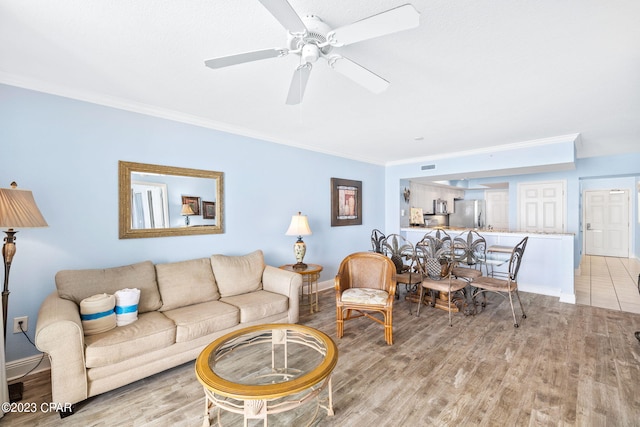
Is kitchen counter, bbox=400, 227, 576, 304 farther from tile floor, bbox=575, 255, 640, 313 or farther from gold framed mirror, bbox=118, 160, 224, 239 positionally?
gold framed mirror, bbox=118, 160, 224, 239

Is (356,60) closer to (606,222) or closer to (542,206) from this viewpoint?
(542,206)

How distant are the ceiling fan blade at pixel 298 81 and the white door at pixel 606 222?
934 centimetres

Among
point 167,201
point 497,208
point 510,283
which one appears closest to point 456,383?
point 510,283

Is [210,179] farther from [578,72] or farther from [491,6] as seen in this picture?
[578,72]

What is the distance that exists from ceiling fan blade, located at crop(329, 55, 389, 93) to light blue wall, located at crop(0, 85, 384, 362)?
7.42 ft

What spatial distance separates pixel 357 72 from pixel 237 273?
2.49 meters

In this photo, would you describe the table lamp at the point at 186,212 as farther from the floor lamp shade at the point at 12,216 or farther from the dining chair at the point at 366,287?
the dining chair at the point at 366,287

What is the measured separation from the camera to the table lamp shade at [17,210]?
1.90 metres

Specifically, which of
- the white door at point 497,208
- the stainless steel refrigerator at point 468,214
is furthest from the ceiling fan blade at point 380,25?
the white door at point 497,208

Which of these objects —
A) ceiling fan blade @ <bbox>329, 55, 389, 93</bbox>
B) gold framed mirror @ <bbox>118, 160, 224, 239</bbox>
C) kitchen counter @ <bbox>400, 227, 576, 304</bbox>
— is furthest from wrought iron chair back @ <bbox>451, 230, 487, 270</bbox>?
gold framed mirror @ <bbox>118, 160, 224, 239</bbox>

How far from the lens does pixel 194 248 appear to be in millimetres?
3311

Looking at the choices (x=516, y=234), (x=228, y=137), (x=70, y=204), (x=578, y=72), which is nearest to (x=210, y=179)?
(x=228, y=137)

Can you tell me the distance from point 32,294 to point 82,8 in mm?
2313

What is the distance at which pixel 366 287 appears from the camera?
3.41 meters
